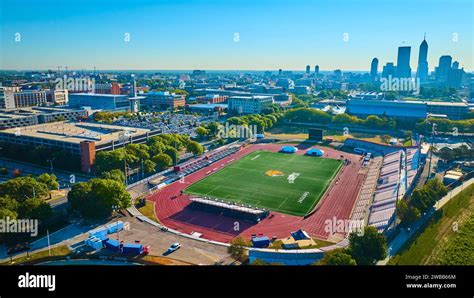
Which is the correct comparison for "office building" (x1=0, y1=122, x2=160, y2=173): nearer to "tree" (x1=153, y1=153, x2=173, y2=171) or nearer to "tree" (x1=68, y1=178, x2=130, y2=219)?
"tree" (x1=153, y1=153, x2=173, y2=171)

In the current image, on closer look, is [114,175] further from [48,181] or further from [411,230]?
[411,230]

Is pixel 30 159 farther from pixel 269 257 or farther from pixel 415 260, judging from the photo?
pixel 415 260

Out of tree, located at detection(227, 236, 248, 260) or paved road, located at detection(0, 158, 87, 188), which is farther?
paved road, located at detection(0, 158, 87, 188)

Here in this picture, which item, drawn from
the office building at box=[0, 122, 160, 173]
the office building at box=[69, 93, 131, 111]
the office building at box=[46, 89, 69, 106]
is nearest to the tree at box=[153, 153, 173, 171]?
the office building at box=[0, 122, 160, 173]

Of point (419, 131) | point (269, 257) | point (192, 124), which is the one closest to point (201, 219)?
point (269, 257)

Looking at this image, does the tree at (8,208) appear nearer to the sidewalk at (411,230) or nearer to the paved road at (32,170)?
the paved road at (32,170)
